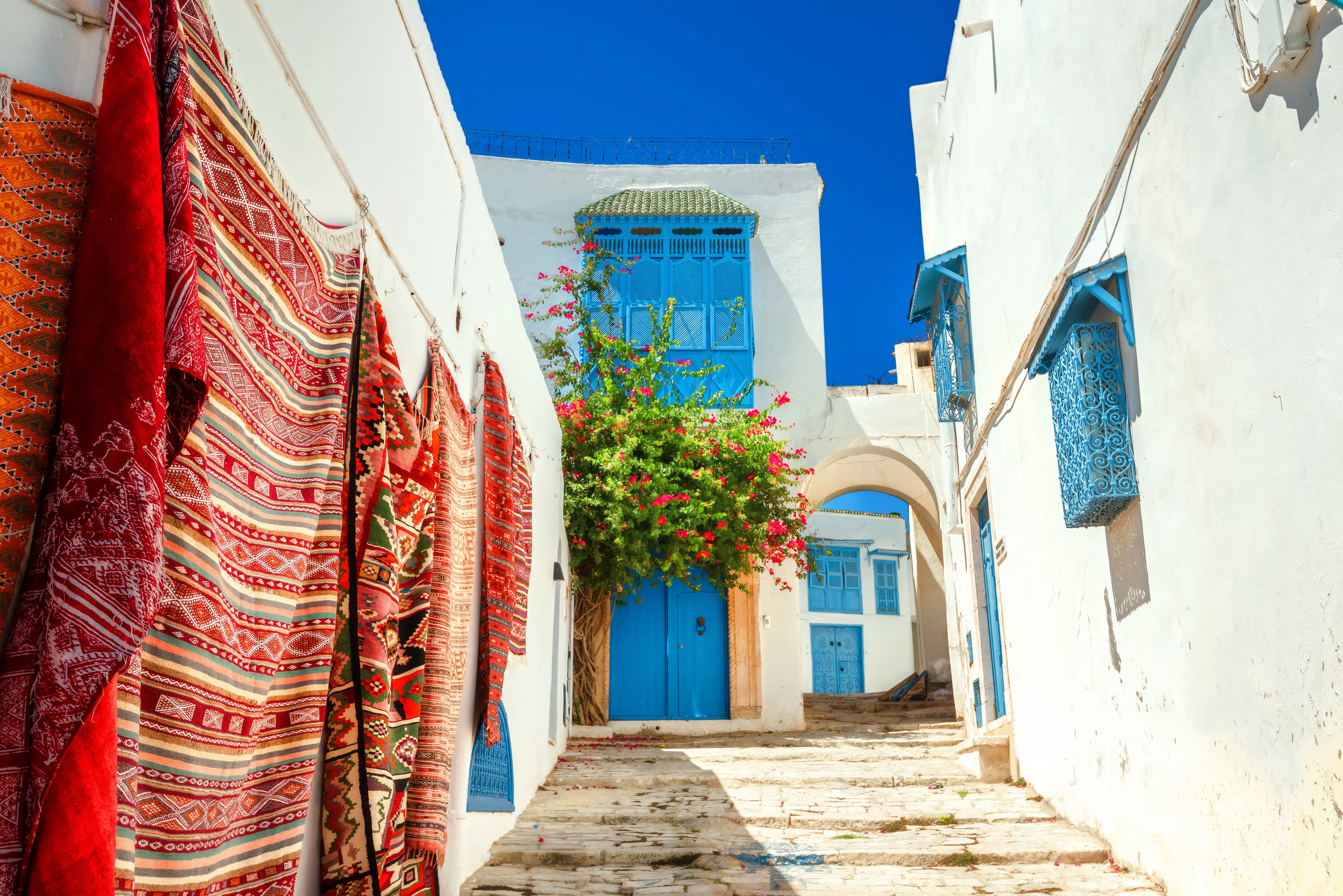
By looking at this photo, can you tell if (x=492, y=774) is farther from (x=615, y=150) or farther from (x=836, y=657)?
(x=836, y=657)

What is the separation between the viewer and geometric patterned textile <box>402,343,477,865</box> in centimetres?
313

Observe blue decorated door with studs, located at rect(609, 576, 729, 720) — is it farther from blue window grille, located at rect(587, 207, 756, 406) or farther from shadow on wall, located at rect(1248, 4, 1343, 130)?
shadow on wall, located at rect(1248, 4, 1343, 130)

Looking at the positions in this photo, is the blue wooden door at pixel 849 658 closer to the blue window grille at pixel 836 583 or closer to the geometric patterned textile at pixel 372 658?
the blue window grille at pixel 836 583

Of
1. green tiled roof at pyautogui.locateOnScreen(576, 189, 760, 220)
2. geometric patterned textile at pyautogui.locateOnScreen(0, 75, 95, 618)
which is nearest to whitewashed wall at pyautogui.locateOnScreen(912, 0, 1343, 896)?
geometric patterned textile at pyautogui.locateOnScreen(0, 75, 95, 618)

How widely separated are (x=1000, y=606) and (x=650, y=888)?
13.5 ft

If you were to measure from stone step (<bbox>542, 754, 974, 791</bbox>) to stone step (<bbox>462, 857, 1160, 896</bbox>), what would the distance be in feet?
6.62

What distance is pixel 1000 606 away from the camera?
7.42m

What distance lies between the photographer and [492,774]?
194 inches

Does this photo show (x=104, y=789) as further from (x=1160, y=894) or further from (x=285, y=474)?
(x=1160, y=894)

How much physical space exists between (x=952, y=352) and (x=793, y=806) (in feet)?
14.9

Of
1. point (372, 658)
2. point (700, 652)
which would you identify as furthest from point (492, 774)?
point (700, 652)

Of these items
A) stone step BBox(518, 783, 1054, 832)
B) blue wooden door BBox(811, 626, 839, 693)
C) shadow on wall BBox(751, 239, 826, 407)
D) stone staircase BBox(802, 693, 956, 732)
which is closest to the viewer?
stone step BBox(518, 783, 1054, 832)

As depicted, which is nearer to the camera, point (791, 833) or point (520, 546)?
point (520, 546)

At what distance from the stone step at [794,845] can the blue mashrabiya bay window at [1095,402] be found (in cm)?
176
